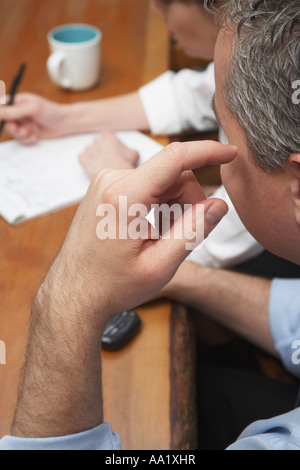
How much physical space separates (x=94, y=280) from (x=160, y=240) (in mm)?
92

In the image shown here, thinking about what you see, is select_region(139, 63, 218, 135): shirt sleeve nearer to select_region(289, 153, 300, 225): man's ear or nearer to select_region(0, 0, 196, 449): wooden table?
select_region(0, 0, 196, 449): wooden table

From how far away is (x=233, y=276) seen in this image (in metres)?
0.94

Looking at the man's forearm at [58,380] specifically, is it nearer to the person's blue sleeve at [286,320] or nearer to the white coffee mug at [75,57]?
the person's blue sleeve at [286,320]

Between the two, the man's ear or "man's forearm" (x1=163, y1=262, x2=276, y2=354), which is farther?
"man's forearm" (x1=163, y1=262, x2=276, y2=354)

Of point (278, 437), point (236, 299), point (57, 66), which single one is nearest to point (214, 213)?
point (278, 437)

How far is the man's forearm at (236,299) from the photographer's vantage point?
0.91 m

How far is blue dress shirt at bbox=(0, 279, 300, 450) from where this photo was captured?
0.55 metres

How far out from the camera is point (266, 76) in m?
0.51

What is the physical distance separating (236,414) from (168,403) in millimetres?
313

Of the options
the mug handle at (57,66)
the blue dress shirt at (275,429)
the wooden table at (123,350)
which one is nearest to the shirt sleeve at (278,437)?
the blue dress shirt at (275,429)

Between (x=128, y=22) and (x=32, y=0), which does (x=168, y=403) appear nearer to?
(x=128, y=22)

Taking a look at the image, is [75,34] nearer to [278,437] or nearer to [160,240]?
[160,240]

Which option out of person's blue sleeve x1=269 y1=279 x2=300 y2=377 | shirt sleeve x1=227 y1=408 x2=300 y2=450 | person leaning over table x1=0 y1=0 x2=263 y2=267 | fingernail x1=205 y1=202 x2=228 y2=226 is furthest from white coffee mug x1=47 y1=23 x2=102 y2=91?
shirt sleeve x1=227 y1=408 x2=300 y2=450

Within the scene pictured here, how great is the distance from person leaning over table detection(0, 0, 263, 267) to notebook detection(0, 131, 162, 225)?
0.03m
